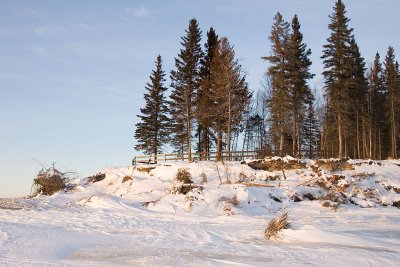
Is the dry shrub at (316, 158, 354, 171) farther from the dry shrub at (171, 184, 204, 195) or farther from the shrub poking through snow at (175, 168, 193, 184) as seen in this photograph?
the dry shrub at (171, 184, 204, 195)

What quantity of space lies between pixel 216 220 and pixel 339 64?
25.2 meters

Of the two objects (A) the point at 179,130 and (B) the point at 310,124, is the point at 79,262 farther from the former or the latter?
(B) the point at 310,124

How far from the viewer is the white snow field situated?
7.36 m

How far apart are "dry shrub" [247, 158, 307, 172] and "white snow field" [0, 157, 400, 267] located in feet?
1.05

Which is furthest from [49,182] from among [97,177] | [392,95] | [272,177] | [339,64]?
[392,95]

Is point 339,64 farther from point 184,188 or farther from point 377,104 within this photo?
point 184,188

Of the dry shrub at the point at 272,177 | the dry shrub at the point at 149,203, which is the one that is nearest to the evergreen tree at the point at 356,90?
the dry shrub at the point at 272,177

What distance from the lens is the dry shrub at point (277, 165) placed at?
944 inches

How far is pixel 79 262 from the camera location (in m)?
6.74

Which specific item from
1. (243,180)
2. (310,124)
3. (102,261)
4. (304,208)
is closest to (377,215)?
(304,208)

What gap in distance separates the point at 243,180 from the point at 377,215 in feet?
25.4

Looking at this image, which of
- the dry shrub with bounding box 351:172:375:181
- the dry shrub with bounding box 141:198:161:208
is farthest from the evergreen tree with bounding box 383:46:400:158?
the dry shrub with bounding box 141:198:161:208

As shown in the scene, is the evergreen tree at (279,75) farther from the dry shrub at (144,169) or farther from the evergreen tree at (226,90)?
the dry shrub at (144,169)

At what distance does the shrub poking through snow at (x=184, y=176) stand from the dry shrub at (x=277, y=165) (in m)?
4.37
